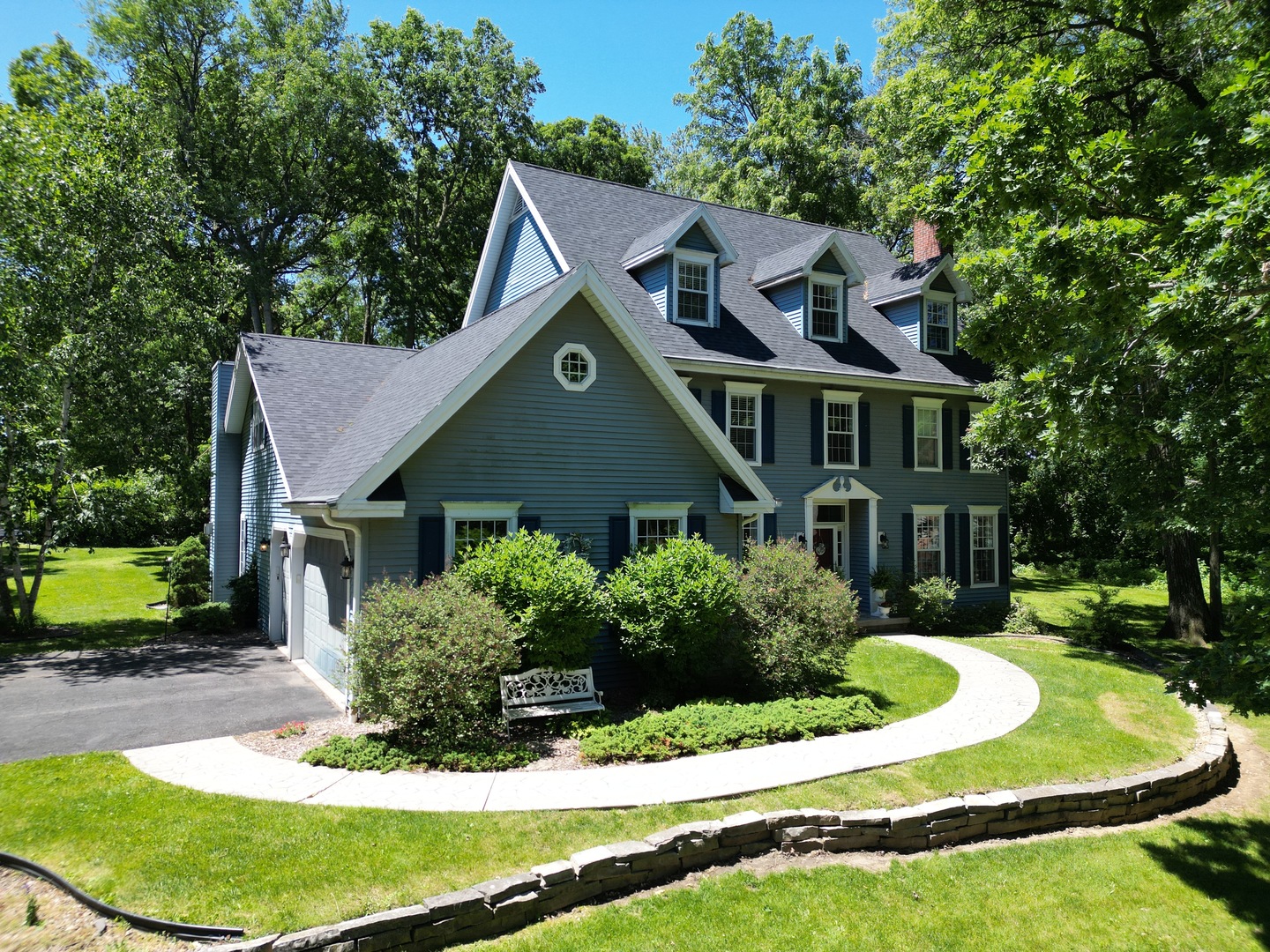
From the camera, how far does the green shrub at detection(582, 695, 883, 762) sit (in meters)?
9.23

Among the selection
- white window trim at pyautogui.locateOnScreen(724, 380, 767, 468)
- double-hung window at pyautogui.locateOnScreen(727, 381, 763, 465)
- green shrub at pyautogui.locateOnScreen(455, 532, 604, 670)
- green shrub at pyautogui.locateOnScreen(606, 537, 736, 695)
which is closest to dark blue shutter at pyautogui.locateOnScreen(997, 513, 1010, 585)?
Answer: white window trim at pyautogui.locateOnScreen(724, 380, 767, 468)

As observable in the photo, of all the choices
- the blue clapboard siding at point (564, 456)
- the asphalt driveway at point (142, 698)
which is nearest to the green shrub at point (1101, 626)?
the blue clapboard siding at point (564, 456)

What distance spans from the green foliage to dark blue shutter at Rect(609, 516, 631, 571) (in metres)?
3.75

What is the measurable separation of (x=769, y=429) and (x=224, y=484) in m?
14.5

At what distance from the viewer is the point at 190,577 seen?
71.5ft

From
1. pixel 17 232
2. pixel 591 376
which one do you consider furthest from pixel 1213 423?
pixel 17 232

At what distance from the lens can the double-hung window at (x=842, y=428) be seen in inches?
757

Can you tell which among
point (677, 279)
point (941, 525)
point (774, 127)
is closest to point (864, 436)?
point (941, 525)

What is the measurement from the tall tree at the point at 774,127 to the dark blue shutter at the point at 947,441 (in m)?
16.0

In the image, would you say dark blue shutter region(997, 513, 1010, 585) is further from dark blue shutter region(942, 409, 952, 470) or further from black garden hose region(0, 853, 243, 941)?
black garden hose region(0, 853, 243, 941)

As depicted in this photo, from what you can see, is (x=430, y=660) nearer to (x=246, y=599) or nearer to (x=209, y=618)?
(x=209, y=618)

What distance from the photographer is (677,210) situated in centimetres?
2166

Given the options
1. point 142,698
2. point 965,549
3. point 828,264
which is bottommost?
point 142,698

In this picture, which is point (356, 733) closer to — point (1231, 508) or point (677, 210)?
point (1231, 508)
